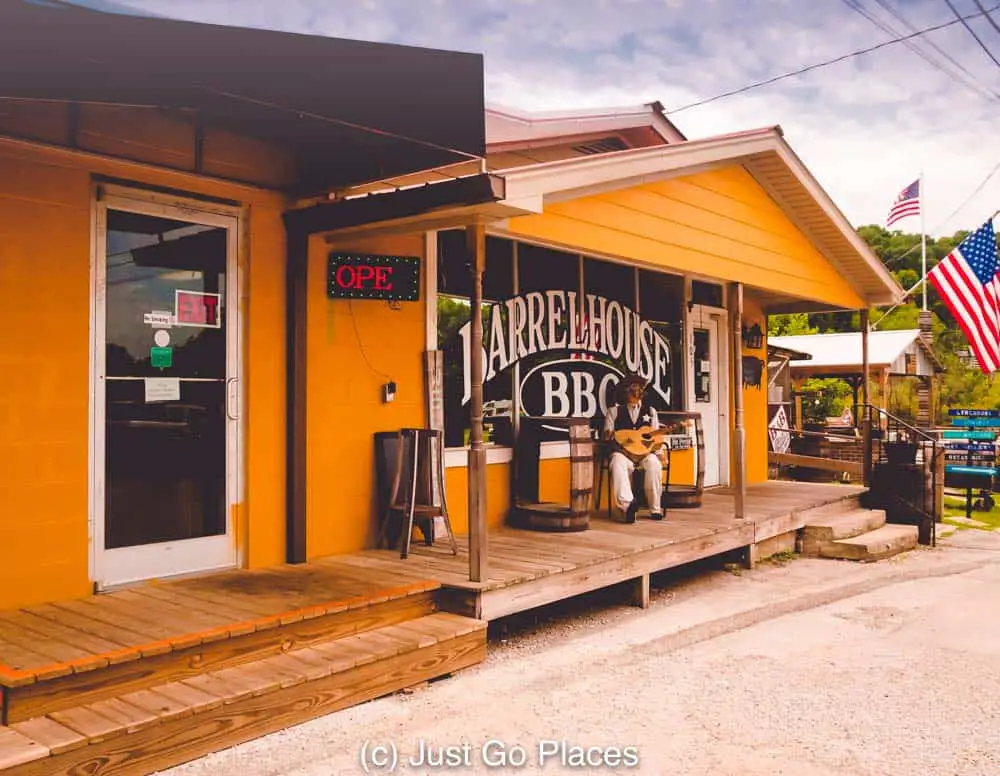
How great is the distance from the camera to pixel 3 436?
4.27 meters

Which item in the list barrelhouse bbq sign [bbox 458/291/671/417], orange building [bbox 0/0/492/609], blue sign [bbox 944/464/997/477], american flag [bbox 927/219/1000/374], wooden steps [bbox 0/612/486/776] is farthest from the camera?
blue sign [bbox 944/464/997/477]

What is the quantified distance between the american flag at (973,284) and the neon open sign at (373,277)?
7.20 meters

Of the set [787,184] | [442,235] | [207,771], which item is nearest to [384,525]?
[442,235]

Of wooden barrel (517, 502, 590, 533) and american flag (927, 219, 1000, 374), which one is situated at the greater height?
american flag (927, 219, 1000, 374)

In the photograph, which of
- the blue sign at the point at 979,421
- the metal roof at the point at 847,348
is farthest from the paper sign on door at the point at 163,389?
the metal roof at the point at 847,348

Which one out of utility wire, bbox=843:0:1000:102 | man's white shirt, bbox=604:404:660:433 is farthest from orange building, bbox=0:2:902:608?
utility wire, bbox=843:0:1000:102

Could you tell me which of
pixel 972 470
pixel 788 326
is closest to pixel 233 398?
pixel 972 470

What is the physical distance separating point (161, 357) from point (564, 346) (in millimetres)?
3853

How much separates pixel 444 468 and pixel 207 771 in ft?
10.7

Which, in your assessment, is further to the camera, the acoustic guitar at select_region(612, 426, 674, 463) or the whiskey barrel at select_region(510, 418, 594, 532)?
the acoustic guitar at select_region(612, 426, 674, 463)

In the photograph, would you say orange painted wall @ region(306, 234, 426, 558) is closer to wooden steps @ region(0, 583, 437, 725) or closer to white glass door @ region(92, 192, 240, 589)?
white glass door @ region(92, 192, 240, 589)

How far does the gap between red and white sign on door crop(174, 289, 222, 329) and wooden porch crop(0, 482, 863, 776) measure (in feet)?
4.73

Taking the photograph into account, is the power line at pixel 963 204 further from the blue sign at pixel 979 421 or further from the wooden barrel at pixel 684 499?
the wooden barrel at pixel 684 499

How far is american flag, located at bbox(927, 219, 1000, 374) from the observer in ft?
35.2
